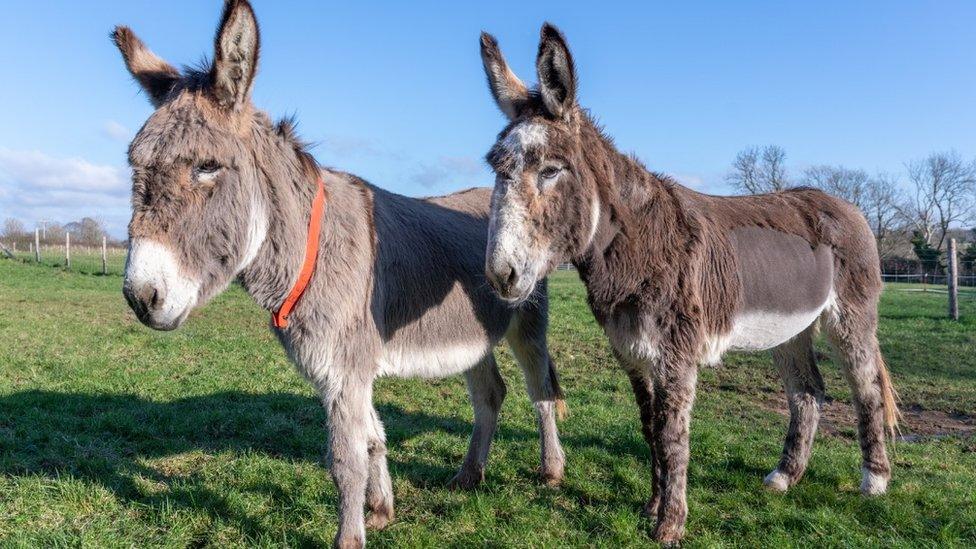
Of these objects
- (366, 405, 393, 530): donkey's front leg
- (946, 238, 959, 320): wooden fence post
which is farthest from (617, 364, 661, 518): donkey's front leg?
(946, 238, 959, 320): wooden fence post

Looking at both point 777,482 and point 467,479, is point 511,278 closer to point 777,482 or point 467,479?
point 467,479

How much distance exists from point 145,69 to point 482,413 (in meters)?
3.39

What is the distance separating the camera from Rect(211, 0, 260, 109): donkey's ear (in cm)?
281

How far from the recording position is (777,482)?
15.1ft

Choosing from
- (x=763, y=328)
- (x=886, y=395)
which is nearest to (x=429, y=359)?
(x=763, y=328)

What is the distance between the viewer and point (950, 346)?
11.5m

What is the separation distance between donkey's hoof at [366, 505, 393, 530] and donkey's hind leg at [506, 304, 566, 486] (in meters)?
1.38

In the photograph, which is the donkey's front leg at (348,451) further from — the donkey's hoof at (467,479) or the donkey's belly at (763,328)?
the donkey's belly at (763,328)

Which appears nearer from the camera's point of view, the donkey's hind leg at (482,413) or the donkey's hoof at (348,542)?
the donkey's hoof at (348,542)

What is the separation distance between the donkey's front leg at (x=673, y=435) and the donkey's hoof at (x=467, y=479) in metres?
1.51

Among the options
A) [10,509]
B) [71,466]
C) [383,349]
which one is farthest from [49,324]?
[383,349]

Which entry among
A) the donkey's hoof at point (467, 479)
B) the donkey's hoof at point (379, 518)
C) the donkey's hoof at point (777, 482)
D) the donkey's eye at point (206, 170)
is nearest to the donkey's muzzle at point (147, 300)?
the donkey's eye at point (206, 170)

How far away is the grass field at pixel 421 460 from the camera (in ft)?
12.6

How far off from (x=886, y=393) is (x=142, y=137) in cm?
546
